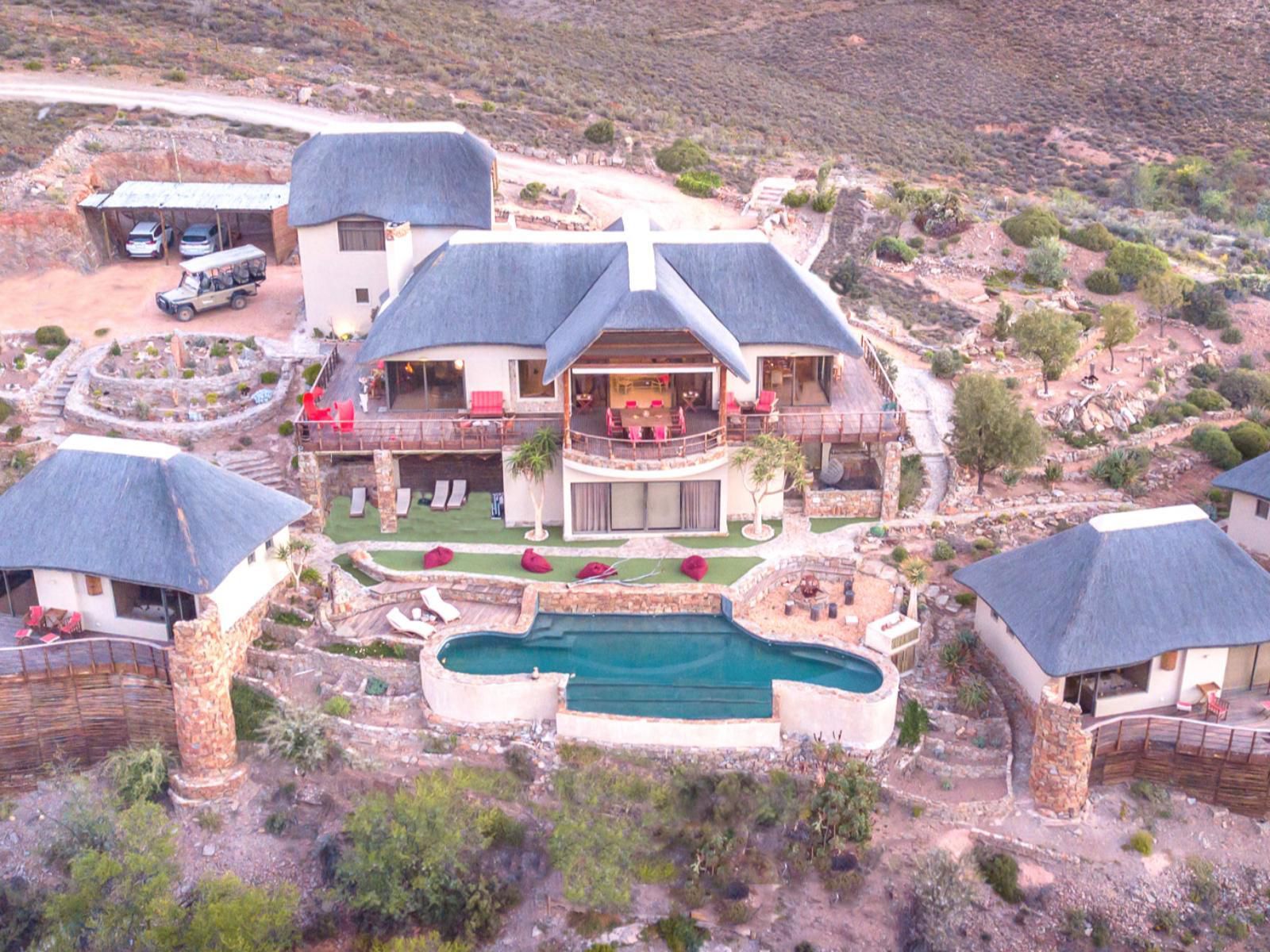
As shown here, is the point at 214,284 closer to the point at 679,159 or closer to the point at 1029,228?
the point at 679,159

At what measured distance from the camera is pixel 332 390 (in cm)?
4372

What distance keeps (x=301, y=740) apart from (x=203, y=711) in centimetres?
245

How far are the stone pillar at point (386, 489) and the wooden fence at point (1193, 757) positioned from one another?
20.6 meters

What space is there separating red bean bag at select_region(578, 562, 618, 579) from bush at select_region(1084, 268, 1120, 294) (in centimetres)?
3057

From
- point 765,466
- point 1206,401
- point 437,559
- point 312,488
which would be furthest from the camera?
point 1206,401

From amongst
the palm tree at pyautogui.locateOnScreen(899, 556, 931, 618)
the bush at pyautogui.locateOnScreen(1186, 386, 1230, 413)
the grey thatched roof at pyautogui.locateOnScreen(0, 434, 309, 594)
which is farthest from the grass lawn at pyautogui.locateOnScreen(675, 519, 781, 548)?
the bush at pyautogui.locateOnScreen(1186, 386, 1230, 413)

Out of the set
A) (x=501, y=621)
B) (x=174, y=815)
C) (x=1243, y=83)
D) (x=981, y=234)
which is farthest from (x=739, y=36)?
(x=174, y=815)

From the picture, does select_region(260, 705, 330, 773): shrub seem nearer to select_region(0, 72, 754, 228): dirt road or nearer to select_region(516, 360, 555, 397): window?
select_region(516, 360, 555, 397): window

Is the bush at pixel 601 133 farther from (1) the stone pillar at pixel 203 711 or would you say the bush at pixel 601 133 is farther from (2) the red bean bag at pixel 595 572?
(1) the stone pillar at pixel 203 711

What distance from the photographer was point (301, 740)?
3319 cm

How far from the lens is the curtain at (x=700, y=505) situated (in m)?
39.8

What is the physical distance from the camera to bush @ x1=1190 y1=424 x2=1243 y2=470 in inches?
1764

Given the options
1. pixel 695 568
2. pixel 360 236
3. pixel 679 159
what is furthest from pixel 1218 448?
pixel 679 159

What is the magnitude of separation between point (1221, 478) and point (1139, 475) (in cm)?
396
